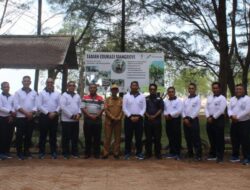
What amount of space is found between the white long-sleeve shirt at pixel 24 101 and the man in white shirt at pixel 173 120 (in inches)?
128

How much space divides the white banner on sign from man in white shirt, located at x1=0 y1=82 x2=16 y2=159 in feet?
9.19

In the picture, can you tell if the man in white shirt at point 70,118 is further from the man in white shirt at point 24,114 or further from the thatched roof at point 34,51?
the thatched roof at point 34,51

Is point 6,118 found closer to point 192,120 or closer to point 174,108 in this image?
point 174,108

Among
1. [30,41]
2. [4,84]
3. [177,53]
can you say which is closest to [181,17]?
[177,53]

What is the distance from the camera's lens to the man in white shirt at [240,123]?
1048 centimetres

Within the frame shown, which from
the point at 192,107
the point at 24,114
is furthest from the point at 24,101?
the point at 192,107

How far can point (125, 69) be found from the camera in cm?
1299

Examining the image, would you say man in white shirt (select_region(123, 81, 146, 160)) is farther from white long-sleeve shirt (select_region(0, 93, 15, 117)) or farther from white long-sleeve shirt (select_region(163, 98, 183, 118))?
white long-sleeve shirt (select_region(0, 93, 15, 117))

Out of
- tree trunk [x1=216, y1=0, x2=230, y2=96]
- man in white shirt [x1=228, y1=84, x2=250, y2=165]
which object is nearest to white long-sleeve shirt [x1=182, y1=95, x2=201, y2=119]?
man in white shirt [x1=228, y1=84, x2=250, y2=165]

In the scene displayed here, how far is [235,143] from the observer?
10734mm

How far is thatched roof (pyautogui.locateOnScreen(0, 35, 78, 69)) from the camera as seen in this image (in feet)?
45.7

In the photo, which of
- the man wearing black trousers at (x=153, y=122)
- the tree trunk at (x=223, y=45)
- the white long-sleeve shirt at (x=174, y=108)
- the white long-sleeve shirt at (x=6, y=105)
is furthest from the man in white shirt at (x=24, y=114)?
the tree trunk at (x=223, y=45)

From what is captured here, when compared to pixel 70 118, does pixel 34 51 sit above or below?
above

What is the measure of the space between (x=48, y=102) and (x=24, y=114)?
0.64 metres
